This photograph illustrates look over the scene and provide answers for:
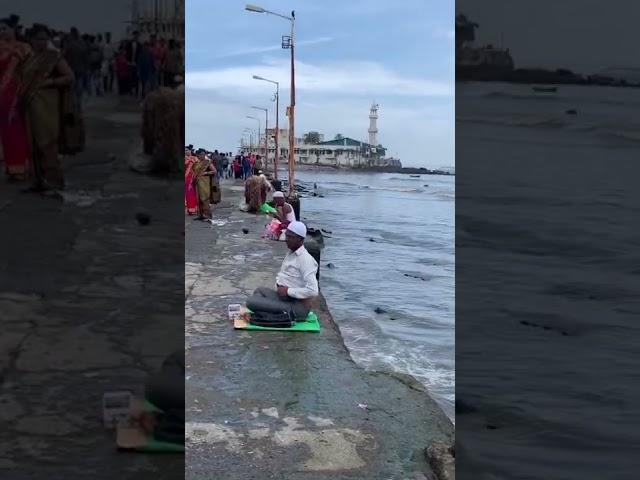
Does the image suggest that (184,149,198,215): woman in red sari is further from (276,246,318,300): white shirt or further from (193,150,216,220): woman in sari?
(276,246,318,300): white shirt

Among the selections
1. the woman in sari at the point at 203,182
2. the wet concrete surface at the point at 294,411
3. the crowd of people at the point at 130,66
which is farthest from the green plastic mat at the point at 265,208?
the crowd of people at the point at 130,66

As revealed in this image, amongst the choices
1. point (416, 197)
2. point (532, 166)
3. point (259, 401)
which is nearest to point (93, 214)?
point (532, 166)

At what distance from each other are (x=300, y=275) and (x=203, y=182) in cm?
911

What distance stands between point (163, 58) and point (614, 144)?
1646 millimetres

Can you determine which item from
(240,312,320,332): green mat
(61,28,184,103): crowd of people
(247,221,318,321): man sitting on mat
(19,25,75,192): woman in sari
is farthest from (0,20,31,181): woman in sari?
(240,312,320,332): green mat

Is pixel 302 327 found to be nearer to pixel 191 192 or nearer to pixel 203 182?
pixel 203 182

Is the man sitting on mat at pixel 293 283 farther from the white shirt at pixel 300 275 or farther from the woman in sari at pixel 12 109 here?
the woman in sari at pixel 12 109

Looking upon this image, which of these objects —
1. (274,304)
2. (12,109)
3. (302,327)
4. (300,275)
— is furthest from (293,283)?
(12,109)

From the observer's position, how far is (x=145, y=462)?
8.21ft

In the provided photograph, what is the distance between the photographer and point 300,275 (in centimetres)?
737

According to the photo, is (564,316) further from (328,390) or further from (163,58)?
(328,390)

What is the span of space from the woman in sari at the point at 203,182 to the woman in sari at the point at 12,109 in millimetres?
13138

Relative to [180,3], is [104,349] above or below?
below

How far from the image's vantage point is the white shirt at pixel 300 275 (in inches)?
288
